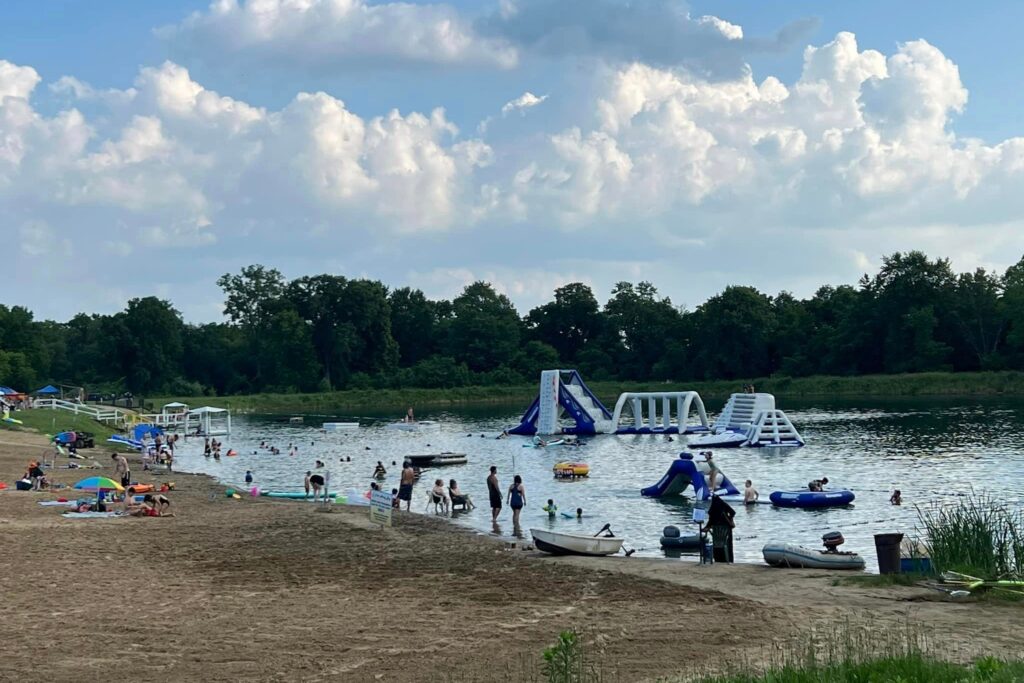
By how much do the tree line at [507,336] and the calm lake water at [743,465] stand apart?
21303 millimetres

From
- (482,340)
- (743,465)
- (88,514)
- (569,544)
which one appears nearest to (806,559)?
(569,544)

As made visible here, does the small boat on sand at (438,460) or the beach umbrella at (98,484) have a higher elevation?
the beach umbrella at (98,484)

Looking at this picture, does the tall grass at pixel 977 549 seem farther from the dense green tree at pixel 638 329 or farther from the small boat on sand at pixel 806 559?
the dense green tree at pixel 638 329

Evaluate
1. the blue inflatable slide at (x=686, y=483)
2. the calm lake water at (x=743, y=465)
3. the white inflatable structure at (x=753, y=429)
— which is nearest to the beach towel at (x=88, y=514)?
the calm lake water at (x=743, y=465)

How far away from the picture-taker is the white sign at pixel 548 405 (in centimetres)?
6794

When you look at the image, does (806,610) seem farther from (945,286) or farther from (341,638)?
(945,286)

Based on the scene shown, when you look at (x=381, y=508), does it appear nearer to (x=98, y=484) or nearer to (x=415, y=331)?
(x=98, y=484)

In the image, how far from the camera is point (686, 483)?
36.2 m

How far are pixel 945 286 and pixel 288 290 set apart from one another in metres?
78.8

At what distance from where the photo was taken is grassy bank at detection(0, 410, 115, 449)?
61812 millimetres

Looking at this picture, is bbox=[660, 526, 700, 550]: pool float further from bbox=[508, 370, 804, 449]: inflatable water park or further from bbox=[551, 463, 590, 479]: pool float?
bbox=[508, 370, 804, 449]: inflatable water park

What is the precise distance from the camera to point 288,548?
23.3 metres

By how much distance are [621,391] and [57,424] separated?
225ft

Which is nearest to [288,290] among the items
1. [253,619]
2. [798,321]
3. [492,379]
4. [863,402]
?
[492,379]
